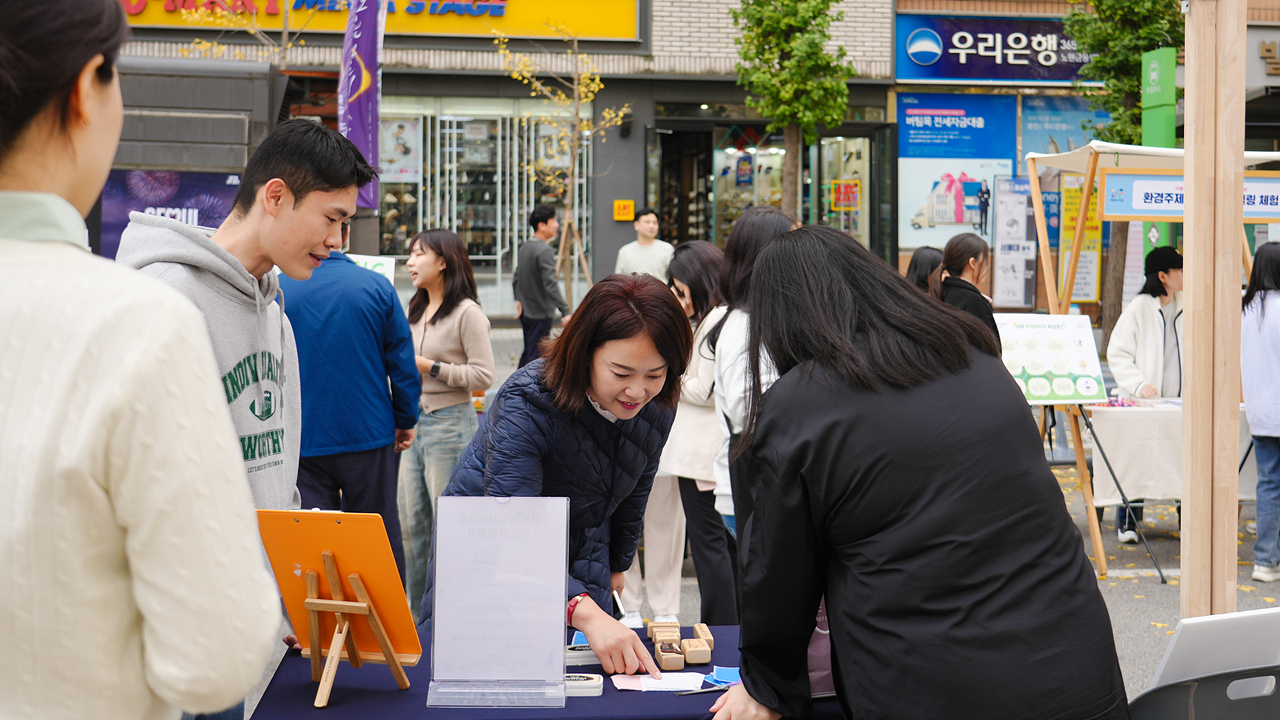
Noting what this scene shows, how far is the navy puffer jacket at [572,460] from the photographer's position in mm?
2441

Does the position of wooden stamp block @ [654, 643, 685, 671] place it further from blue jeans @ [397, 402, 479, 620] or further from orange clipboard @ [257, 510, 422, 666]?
blue jeans @ [397, 402, 479, 620]

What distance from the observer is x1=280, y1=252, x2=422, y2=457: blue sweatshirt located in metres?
3.94

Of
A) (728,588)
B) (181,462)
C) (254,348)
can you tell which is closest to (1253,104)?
(728,588)

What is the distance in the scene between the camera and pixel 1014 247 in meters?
14.9

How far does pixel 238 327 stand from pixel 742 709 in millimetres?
1495

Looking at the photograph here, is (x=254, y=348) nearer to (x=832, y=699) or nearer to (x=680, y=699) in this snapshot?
(x=680, y=699)

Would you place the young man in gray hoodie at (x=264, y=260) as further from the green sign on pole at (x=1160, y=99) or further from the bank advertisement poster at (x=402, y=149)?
the bank advertisement poster at (x=402, y=149)

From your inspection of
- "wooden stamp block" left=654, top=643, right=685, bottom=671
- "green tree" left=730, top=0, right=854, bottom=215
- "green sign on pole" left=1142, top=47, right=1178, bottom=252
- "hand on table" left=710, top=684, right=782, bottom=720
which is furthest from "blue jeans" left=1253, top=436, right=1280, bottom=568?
"green tree" left=730, top=0, right=854, bottom=215

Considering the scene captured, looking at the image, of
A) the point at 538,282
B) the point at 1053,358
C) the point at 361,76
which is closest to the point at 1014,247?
the point at 538,282

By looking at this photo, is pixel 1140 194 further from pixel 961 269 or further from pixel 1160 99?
pixel 1160 99

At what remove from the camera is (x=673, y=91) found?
45.8ft

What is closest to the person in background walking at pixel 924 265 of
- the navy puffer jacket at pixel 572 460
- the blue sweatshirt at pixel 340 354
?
the blue sweatshirt at pixel 340 354

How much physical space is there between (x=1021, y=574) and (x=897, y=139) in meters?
13.5

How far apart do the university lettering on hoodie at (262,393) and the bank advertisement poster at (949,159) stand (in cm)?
1323
